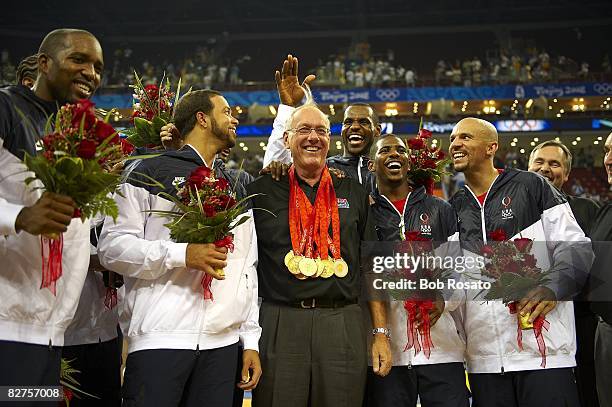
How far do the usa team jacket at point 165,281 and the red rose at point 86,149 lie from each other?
569 millimetres

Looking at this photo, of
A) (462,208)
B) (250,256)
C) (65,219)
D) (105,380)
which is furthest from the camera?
(462,208)

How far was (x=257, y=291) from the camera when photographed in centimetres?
353

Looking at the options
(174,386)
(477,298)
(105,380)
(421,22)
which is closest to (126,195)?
(174,386)

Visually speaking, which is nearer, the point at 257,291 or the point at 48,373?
the point at 48,373

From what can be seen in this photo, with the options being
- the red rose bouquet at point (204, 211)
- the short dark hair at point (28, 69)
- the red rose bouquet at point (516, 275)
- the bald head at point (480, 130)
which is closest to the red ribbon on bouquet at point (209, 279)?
the red rose bouquet at point (204, 211)

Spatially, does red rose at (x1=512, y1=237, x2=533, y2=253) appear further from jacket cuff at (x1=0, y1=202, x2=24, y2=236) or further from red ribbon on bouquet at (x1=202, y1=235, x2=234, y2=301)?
jacket cuff at (x1=0, y1=202, x2=24, y2=236)

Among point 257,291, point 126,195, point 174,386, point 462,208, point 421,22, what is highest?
point 421,22

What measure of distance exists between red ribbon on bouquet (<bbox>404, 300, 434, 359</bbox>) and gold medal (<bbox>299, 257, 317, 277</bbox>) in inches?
25.2

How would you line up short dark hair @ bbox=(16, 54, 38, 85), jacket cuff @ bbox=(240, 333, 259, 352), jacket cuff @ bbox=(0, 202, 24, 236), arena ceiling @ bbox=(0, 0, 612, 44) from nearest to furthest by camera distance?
jacket cuff @ bbox=(0, 202, 24, 236) < jacket cuff @ bbox=(240, 333, 259, 352) < short dark hair @ bbox=(16, 54, 38, 85) < arena ceiling @ bbox=(0, 0, 612, 44)

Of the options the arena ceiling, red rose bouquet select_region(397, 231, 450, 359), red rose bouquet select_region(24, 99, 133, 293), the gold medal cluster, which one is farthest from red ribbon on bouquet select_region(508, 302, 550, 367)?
the arena ceiling

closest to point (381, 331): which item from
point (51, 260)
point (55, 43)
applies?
point (51, 260)

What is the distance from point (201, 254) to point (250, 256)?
52 cm

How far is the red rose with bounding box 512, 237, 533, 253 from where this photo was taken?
12.0 ft

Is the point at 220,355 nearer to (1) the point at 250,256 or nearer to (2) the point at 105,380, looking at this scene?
(1) the point at 250,256
